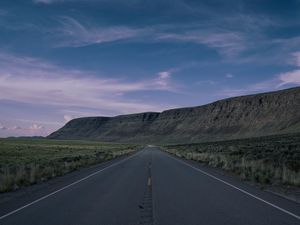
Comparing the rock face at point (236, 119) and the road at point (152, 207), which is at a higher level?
the rock face at point (236, 119)

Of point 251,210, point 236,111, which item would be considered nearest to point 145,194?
point 251,210

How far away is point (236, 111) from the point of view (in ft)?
469

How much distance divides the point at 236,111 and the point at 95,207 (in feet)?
449

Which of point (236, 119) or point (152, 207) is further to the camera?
point (236, 119)

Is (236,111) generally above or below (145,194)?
above

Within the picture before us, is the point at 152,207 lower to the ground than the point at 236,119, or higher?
lower

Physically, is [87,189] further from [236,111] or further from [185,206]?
[236,111]

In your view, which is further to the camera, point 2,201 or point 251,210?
point 2,201

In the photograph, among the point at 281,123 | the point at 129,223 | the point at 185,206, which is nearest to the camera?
the point at 129,223

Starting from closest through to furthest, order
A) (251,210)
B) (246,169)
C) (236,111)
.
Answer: (251,210)
(246,169)
(236,111)

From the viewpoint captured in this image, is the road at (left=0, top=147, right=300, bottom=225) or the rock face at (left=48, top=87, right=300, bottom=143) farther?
the rock face at (left=48, top=87, right=300, bottom=143)

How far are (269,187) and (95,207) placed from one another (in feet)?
24.8

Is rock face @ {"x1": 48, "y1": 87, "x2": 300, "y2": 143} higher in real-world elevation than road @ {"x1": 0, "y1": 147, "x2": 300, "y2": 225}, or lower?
higher

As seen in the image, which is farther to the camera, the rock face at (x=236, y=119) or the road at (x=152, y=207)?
the rock face at (x=236, y=119)
